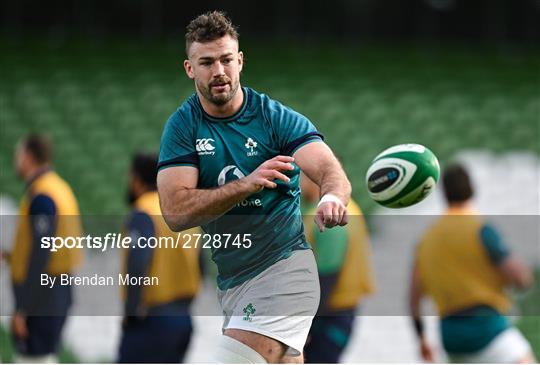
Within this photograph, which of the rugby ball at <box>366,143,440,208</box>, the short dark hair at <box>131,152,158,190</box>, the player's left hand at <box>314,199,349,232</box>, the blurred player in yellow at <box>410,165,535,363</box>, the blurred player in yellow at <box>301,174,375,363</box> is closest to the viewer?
the player's left hand at <box>314,199,349,232</box>

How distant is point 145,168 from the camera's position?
21.2 ft

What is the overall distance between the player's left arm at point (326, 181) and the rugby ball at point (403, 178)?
1.35ft

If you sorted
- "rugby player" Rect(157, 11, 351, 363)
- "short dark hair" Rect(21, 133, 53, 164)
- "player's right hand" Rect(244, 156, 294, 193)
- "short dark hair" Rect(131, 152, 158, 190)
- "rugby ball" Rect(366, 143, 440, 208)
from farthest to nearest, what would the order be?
"short dark hair" Rect(21, 133, 53, 164) → "short dark hair" Rect(131, 152, 158, 190) → "rugby ball" Rect(366, 143, 440, 208) → "rugby player" Rect(157, 11, 351, 363) → "player's right hand" Rect(244, 156, 294, 193)

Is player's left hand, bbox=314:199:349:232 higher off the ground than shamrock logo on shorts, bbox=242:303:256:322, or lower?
higher

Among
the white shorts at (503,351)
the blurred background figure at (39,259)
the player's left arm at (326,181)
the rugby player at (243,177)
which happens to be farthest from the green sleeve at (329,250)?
the player's left arm at (326,181)

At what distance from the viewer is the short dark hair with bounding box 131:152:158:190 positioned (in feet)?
21.2

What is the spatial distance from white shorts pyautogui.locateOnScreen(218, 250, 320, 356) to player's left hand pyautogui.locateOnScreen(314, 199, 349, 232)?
0.56 meters

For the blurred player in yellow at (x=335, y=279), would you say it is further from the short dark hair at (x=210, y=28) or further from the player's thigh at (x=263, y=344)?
the short dark hair at (x=210, y=28)

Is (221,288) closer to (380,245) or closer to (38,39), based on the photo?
(380,245)

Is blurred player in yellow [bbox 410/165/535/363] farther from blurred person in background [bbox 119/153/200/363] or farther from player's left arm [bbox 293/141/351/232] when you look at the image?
player's left arm [bbox 293/141/351/232]

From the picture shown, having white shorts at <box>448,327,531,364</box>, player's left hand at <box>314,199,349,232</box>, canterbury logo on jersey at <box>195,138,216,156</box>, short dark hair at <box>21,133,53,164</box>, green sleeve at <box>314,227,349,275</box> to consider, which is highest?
short dark hair at <box>21,133,53,164</box>

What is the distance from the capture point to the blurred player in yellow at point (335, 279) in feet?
20.6

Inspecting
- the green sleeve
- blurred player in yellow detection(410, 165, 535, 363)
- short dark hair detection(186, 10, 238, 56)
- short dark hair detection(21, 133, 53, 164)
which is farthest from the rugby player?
short dark hair detection(21, 133, 53, 164)

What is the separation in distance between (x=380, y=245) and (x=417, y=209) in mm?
1015
